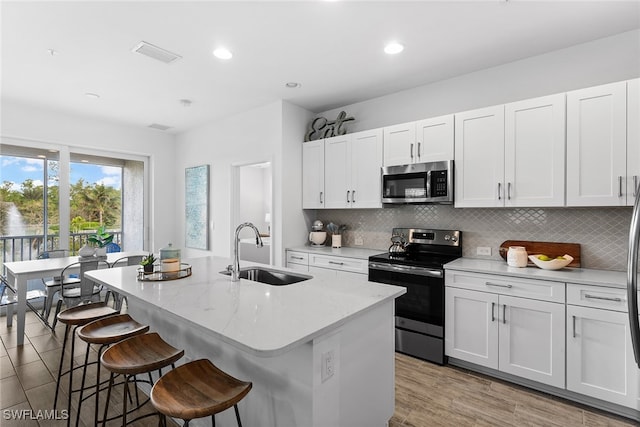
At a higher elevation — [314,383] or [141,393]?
[314,383]

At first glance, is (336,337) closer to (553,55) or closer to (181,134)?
(553,55)

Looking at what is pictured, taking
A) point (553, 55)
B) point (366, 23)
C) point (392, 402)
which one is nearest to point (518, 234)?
point (553, 55)

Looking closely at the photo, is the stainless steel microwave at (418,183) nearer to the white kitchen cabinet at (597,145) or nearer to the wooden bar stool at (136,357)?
the white kitchen cabinet at (597,145)

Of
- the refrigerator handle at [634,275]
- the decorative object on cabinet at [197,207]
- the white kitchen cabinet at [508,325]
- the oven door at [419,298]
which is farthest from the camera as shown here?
the decorative object on cabinet at [197,207]

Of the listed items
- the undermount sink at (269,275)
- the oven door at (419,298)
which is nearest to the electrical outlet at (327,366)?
the undermount sink at (269,275)

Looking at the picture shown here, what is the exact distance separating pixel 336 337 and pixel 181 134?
17.4ft

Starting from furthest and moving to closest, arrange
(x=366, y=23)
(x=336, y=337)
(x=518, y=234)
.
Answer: (x=518, y=234) < (x=366, y=23) < (x=336, y=337)

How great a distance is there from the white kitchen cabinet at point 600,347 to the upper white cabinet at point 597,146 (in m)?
0.70

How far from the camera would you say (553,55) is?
2801 mm

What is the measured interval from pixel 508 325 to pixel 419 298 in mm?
712

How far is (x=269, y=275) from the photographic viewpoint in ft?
8.57

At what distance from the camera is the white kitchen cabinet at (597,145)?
2.29 m

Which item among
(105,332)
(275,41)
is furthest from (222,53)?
(105,332)

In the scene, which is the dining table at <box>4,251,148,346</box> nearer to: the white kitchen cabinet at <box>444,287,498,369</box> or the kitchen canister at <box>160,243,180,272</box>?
the kitchen canister at <box>160,243,180,272</box>
